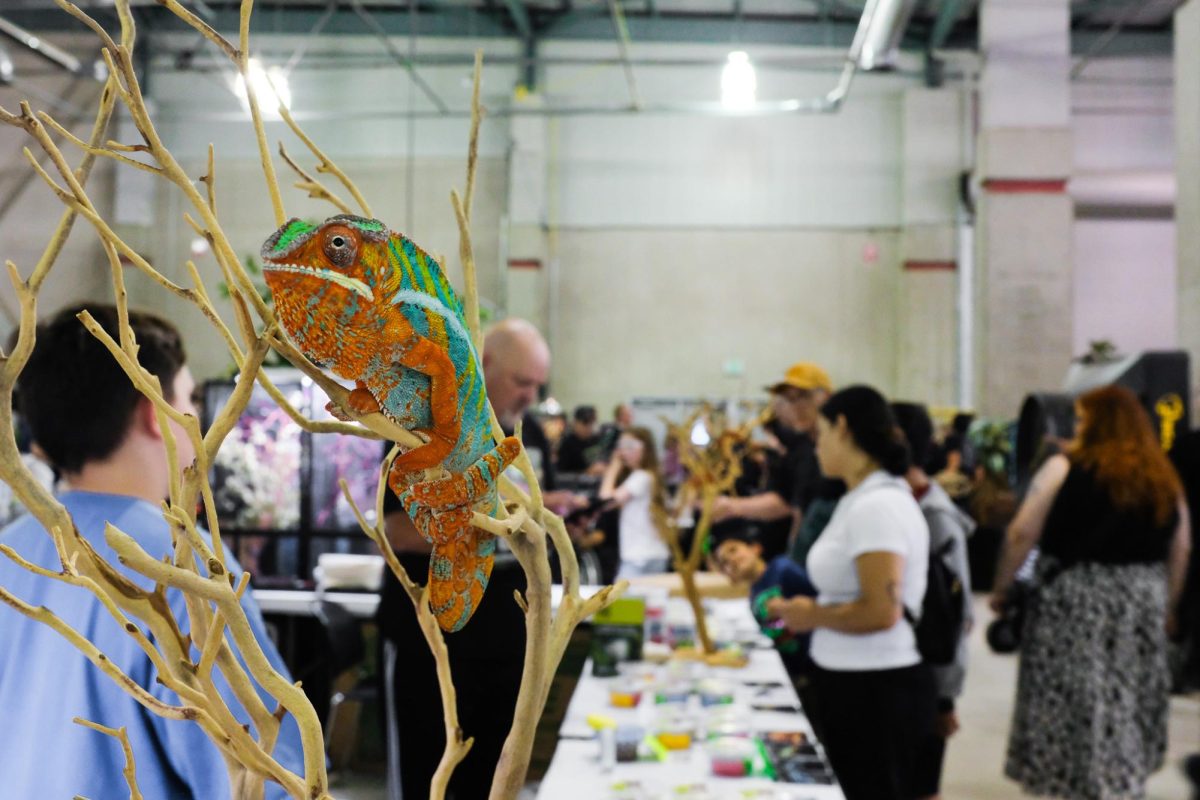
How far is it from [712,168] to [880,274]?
2440 millimetres

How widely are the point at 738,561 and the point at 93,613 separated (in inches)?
101

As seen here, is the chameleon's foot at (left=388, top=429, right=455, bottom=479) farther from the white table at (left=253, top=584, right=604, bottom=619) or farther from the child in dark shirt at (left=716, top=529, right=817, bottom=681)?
the white table at (left=253, top=584, right=604, bottom=619)

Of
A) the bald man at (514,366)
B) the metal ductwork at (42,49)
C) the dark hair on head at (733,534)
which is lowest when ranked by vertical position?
the dark hair on head at (733,534)

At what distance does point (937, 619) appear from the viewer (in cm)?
271

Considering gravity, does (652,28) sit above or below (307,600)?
above

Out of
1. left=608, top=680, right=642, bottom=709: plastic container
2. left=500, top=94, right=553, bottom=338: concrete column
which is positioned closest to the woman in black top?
left=608, top=680, right=642, bottom=709: plastic container

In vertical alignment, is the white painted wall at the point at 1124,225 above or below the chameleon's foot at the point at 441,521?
above

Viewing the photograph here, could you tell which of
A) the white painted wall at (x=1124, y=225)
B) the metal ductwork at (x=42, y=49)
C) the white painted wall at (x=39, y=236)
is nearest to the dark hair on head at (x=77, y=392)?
the metal ductwork at (x=42, y=49)

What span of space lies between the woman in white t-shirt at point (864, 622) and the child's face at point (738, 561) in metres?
0.76

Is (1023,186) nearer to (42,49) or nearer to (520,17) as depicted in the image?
(520,17)

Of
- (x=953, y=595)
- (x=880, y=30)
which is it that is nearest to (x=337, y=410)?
(x=953, y=595)

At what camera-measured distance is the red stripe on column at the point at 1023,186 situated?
33.1 feet

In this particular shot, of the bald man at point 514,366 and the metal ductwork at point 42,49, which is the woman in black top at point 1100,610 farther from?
the metal ductwork at point 42,49

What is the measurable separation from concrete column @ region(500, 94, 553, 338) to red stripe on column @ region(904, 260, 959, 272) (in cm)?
438
